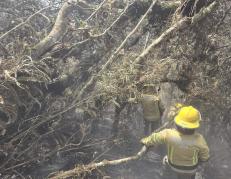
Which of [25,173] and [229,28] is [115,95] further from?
[229,28]

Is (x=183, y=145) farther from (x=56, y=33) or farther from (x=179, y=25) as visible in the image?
(x=56, y=33)

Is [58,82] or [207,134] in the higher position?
[58,82]

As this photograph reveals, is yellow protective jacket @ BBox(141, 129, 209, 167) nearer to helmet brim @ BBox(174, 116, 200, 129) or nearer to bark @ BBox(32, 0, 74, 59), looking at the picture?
helmet brim @ BBox(174, 116, 200, 129)

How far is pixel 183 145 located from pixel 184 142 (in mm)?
40

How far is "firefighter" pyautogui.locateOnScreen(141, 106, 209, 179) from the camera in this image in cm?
464

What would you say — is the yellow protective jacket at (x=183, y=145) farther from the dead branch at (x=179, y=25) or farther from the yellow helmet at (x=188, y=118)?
the dead branch at (x=179, y=25)

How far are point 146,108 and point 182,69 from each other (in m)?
0.77

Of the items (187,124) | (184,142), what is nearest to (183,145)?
(184,142)

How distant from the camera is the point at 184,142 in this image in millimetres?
4754

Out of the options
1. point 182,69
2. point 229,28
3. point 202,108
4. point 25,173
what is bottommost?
point 25,173

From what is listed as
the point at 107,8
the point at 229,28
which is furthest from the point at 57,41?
the point at 229,28

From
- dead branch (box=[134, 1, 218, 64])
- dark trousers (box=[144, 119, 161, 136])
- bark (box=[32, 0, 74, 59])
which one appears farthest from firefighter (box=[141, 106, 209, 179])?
bark (box=[32, 0, 74, 59])

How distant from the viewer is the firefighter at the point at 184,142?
4637 mm

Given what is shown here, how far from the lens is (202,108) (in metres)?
5.71
